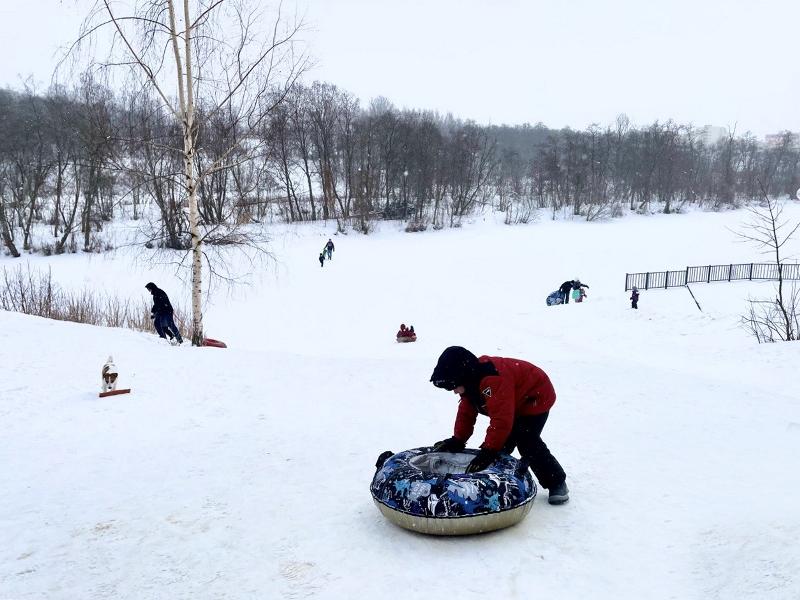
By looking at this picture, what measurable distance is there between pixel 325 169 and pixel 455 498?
53298mm

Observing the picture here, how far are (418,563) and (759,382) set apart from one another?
1120 cm

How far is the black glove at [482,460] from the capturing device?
4676 mm

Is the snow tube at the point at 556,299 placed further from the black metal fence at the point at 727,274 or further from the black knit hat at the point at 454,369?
the black knit hat at the point at 454,369

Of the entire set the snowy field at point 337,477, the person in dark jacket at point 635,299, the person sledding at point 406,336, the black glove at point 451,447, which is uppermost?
the black glove at point 451,447

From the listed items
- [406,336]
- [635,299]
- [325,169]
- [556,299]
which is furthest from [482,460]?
[325,169]

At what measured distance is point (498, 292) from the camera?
30.5 metres

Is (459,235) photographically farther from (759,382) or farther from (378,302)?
(759,382)

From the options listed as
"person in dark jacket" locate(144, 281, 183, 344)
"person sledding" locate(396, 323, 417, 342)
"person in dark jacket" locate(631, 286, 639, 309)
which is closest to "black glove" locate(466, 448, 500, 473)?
"person in dark jacket" locate(144, 281, 183, 344)

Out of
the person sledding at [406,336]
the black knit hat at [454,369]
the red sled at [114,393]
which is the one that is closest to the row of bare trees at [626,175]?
the person sledding at [406,336]

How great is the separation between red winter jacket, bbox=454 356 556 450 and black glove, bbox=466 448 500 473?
0.15ft

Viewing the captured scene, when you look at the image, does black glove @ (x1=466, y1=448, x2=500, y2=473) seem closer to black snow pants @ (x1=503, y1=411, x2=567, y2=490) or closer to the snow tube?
black snow pants @ (x1=503, y1=411, x2=567, y2=490)

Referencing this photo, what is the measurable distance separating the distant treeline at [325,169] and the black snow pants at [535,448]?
9581 millimetres

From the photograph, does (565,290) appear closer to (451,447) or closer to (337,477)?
(337,477)

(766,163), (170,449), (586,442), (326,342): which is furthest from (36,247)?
(766,163)
